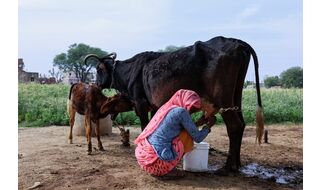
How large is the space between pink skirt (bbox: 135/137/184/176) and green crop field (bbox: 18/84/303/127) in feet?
13.7

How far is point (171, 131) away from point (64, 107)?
924 centimetres

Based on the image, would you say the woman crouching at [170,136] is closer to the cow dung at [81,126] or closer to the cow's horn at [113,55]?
the cow's horn at [113,55]

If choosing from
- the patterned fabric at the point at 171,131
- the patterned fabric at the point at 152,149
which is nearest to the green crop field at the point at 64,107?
the patterned fabric at the point at 152,149

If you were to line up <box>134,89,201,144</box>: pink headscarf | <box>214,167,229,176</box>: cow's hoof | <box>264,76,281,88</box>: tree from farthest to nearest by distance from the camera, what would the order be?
1. <box>264,76,281,88</box>: tree
2. <box>214,167,229,176</box>: cow's hoof
3. <box>134,89,201,144</box>: pink headscarf

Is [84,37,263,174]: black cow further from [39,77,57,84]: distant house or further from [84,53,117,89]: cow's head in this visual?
[39,77,57,84]: distant house

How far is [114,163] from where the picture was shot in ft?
19.8

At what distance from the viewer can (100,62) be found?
7.88 meters

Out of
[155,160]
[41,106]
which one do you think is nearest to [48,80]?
[41,106]

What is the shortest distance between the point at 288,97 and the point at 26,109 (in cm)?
1080

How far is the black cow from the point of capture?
553 centimetres

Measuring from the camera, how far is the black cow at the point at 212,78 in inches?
218

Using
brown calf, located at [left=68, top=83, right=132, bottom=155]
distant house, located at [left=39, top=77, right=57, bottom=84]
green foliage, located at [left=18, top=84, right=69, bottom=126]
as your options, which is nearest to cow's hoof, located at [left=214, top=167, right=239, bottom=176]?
brown calf, located at [left=68, top=83, right=132, bottom=155]

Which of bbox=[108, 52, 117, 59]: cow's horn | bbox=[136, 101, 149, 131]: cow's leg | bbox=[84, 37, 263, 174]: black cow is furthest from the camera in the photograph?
bbox=[108, 52, 117, 59]: cow's horn
